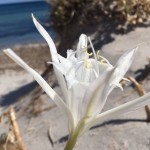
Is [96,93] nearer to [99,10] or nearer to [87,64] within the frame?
[87,64]

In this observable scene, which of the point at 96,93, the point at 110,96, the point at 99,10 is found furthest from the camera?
the point at 99,10

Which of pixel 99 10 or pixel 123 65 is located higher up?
pixel 123 65

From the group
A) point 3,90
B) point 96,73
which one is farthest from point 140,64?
point 96,73

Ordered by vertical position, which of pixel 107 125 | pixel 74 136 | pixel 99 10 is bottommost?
pixel 99 10

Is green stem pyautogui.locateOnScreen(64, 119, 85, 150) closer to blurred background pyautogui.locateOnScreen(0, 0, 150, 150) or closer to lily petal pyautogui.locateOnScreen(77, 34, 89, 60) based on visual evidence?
lily petal pyautogui.locateOnScreen(77, 34, 89, 60)

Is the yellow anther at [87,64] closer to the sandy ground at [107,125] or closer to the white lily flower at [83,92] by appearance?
the white lily flower at [83,92]

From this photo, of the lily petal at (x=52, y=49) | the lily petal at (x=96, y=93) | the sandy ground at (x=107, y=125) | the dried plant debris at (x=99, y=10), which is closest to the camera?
the lily petal at (x=96, y=93)

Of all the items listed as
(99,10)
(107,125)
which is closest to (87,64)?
(107,125)

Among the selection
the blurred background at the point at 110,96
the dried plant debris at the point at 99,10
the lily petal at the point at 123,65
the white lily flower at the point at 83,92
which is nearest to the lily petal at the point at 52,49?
the white lily flower at the point at 83,92

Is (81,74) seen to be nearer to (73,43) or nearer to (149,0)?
(149,0)
